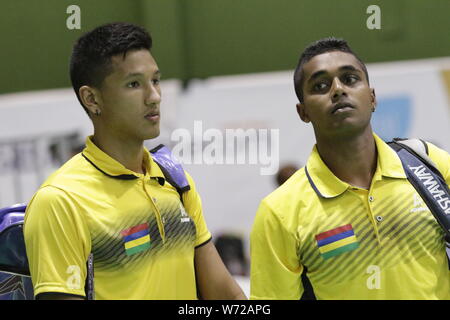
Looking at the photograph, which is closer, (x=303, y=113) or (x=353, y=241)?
(x=353, y=241)

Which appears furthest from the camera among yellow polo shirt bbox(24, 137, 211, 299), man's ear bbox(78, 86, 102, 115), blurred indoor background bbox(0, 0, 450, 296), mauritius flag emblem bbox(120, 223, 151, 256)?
blurred indoor background bbox(0, 0, 450, 296)

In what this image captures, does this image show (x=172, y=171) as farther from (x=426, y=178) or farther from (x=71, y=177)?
(x=426, y=178)

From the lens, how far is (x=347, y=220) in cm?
295

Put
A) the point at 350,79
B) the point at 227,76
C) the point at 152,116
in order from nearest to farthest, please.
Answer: the point at 152,116, the point at 350,79, the point at 227,76

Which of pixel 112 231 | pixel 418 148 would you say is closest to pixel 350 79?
pixel 418 148

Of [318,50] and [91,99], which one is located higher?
[318,50]

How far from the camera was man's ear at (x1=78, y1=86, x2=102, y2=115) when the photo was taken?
2.93m

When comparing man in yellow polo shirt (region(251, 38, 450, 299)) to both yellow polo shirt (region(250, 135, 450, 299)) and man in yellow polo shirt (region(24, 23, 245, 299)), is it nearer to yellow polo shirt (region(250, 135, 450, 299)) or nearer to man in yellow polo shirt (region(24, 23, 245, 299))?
yellow polo shirt (region(250, 135, 450, 299))

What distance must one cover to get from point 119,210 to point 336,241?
0.74m

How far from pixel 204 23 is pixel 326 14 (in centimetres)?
87

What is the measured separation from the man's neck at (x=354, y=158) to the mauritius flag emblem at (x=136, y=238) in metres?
0.71

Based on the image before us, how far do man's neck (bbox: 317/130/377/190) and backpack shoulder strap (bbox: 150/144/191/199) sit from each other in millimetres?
514

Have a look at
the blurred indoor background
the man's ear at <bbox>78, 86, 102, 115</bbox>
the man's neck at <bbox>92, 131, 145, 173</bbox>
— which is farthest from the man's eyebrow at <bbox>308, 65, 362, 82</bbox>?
the blurred indoor background
